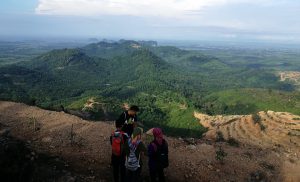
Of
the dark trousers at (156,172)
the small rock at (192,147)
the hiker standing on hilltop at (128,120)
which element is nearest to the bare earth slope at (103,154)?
the small rock at (192,147)

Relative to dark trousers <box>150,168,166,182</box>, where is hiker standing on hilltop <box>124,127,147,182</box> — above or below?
above

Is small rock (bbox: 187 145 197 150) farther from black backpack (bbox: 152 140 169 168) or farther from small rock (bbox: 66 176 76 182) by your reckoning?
small rock (bbox: 66 176 76 182)

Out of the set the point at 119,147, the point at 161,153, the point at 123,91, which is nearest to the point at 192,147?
the point at 161,153

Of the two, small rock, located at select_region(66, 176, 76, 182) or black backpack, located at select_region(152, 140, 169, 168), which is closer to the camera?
black backpack, located at select_region(152, 140, 169, 168)

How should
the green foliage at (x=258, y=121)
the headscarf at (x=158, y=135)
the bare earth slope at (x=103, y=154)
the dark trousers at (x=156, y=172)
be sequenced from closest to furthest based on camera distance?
1. the headscarf at (x=158, y=135)
2. the dark trousers at (x=156, y=172)
3. the bare earth slope at (x=103, y=154)
4. the green foliage at (x=258, y=121)

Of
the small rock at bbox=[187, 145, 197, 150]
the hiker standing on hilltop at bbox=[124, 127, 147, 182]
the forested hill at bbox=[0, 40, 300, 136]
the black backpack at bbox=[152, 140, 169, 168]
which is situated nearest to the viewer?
the hiker standing on hilltop at bbox=[124, 127, 147, 182]

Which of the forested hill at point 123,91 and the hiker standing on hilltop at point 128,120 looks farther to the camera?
the forested hill at point 123,91

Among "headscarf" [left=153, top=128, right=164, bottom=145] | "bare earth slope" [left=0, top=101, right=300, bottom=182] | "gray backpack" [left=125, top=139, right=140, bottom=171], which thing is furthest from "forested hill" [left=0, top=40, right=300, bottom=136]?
"headscarf" [left=153, top=128, right=164, bottom=145]

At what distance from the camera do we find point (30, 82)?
131 metres

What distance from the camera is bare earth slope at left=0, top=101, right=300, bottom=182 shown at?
1256 centimetres

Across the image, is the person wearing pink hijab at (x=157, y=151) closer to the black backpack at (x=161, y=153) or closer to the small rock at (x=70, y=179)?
the black backpack at (x=161, y=153)

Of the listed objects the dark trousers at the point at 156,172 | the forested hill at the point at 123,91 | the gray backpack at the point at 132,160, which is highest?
the gray backpack at the point at 132,160

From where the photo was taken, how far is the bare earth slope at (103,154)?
41.2ft

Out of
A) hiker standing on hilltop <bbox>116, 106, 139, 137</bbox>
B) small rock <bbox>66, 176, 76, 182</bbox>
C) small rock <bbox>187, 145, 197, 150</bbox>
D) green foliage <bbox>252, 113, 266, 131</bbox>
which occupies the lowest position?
green foliage <bbox>252, 113, 266, 131</bbox>
